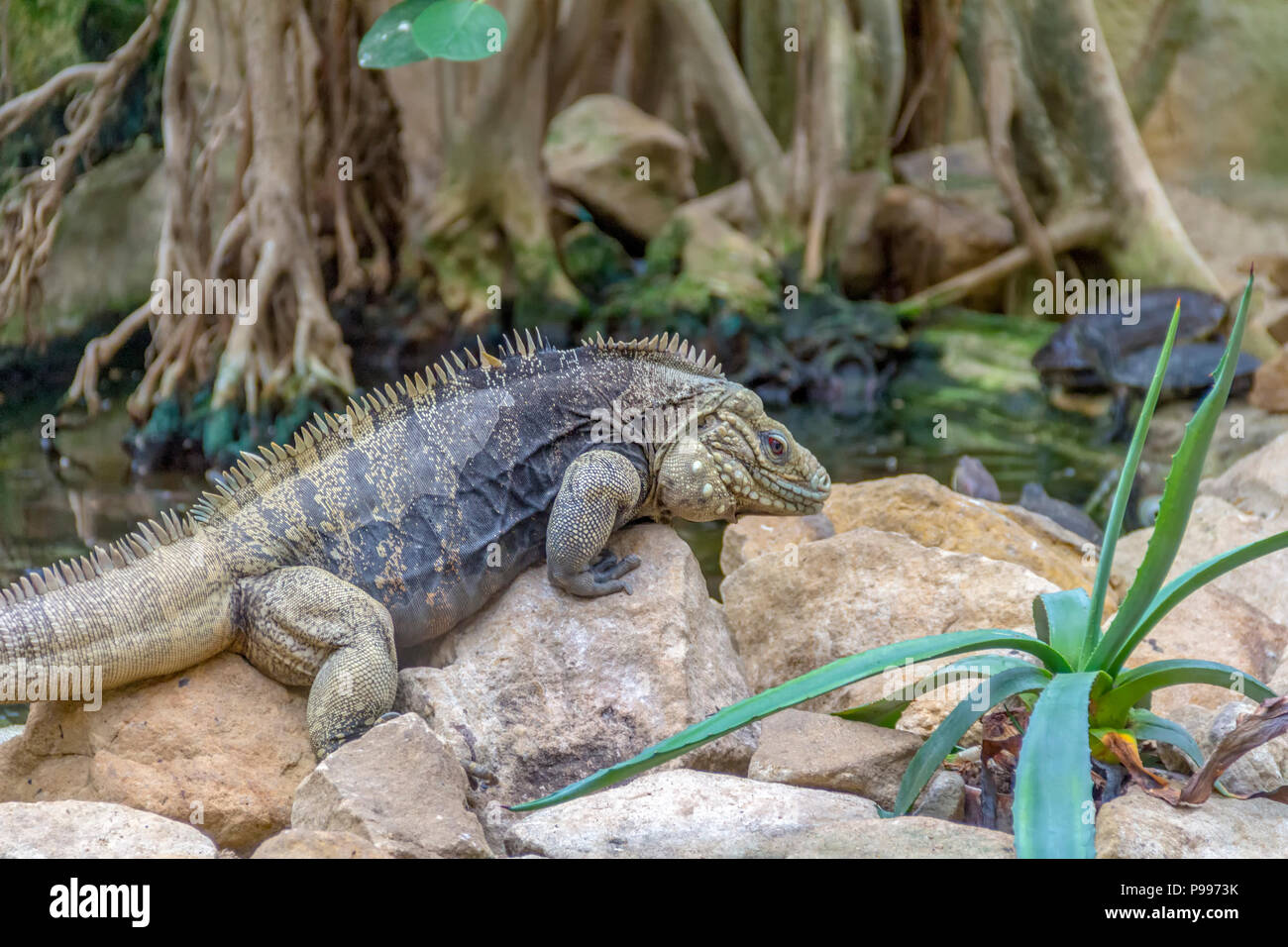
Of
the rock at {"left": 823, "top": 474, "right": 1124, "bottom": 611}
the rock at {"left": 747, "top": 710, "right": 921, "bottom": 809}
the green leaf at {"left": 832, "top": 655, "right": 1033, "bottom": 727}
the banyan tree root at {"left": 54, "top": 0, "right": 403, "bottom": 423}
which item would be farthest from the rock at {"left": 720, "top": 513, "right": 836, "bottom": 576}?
the banyan tree root at {"left": 54, "top": 0, "right": 403, "bottom": 423}

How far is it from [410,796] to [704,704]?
39.1 inches

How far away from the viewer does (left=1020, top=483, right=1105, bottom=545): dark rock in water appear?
558cm

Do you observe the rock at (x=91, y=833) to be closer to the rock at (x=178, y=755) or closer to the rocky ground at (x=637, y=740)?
the rocky ground at (x=637, y=740)

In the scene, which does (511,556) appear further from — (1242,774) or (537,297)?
(537,297)

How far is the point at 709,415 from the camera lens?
352 centimetres

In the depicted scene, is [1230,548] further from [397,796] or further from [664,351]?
[397,796]

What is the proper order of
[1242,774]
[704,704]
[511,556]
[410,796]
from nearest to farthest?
[410,796] < [1242,774] < [704,704] < [511,556]

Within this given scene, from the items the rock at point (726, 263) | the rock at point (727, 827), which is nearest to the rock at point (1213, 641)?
the rock at point (727, 827)

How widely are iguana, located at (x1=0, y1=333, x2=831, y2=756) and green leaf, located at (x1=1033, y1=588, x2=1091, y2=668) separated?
944mm

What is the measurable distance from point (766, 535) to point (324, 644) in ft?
7.08

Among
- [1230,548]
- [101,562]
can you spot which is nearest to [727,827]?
[101,562]

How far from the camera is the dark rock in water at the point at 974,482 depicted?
Answer: 21.1 feet
